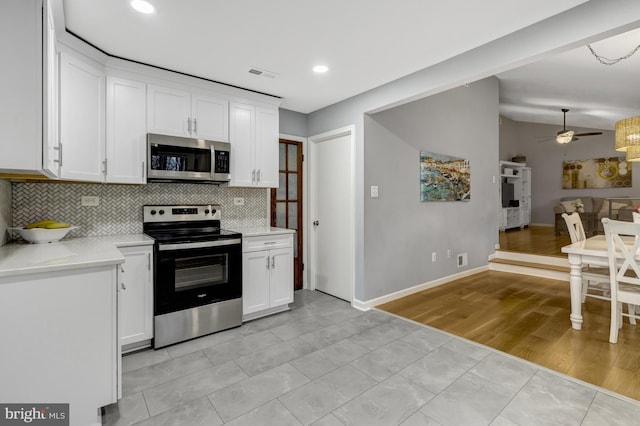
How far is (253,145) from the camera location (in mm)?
3396

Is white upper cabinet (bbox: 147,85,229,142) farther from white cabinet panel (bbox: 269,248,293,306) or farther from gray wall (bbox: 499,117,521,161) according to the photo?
gray wall (bbox: 499,117,521,161)

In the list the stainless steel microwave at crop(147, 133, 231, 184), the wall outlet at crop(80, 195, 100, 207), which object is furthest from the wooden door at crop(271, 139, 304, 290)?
the wall outlet at crop(80, 195, 100, 207)

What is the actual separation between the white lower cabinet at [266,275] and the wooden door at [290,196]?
71cm

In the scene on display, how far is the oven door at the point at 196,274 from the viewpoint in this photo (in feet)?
8.40

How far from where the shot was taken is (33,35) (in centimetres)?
148

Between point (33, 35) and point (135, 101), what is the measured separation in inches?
48.6

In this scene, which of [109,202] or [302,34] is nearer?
[302,34]

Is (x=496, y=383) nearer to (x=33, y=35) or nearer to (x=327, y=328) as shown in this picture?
(x=327, y=328)

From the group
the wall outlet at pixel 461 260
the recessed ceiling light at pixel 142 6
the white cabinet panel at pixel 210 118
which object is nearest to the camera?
the recessed ceiling light at pixel 142 6

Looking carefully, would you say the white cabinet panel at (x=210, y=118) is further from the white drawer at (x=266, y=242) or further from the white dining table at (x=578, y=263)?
the white dining table at (x=578, y=263)

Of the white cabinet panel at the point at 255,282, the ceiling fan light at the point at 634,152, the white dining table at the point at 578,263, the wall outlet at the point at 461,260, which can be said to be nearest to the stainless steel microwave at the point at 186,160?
the white cabinet panel at the point at 255,282

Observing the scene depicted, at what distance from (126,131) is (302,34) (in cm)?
169

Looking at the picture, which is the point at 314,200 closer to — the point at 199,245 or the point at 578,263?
the point at 199,245

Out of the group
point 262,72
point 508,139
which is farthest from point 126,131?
point 508,139
